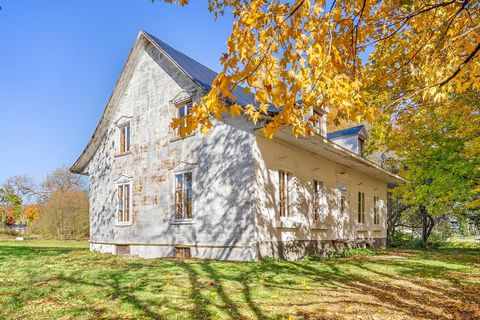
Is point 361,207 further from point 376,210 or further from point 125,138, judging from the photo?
point 125,138

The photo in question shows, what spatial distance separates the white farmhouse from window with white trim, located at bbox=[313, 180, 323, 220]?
4cm

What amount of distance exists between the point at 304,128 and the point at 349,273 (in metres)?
5.86

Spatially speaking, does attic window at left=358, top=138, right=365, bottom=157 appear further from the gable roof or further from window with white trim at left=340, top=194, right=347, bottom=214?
window with white trim at left=340, top=194, right=347, bottom=214

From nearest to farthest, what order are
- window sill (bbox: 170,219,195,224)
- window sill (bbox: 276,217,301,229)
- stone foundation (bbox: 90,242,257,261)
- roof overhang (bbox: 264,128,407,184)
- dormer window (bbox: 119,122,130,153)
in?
Answer: stone foundation (bbox: 90,242,257,261) → roof overhang (bbox: 264,128,407,184) → window sill (bbox: 276,217,301,229) → window sill (bbox: 170,219,195,224) → dormer window (bbox: 119,122,130,153)

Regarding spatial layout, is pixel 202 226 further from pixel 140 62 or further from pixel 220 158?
pixel 140 62

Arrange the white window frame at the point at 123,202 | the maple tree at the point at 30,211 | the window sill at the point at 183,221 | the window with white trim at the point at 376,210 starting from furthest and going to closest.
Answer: the maple tree at the point at 30,211 < the window with white trim at the point at 376,210 < the white window frame at the point at 123,202 < the window sill at the point at 183,221

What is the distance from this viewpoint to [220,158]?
468 inches

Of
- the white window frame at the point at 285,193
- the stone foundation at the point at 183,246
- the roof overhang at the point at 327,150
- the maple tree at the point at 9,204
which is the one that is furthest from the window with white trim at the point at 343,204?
the maple tree at the point at 9,204

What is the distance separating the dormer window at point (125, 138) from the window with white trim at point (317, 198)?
8.07 meters

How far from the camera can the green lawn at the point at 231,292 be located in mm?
5219

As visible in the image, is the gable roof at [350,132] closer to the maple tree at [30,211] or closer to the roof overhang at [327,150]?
the roof overhang at [327,150]

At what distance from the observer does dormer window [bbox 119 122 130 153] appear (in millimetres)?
15688

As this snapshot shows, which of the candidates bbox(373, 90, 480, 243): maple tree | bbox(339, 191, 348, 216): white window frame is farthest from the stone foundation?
bbox(373, 90, 480, 243): maple tree

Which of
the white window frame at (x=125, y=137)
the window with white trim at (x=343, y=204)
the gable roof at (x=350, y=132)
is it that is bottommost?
the window with white trim at (x=343, y=204)
